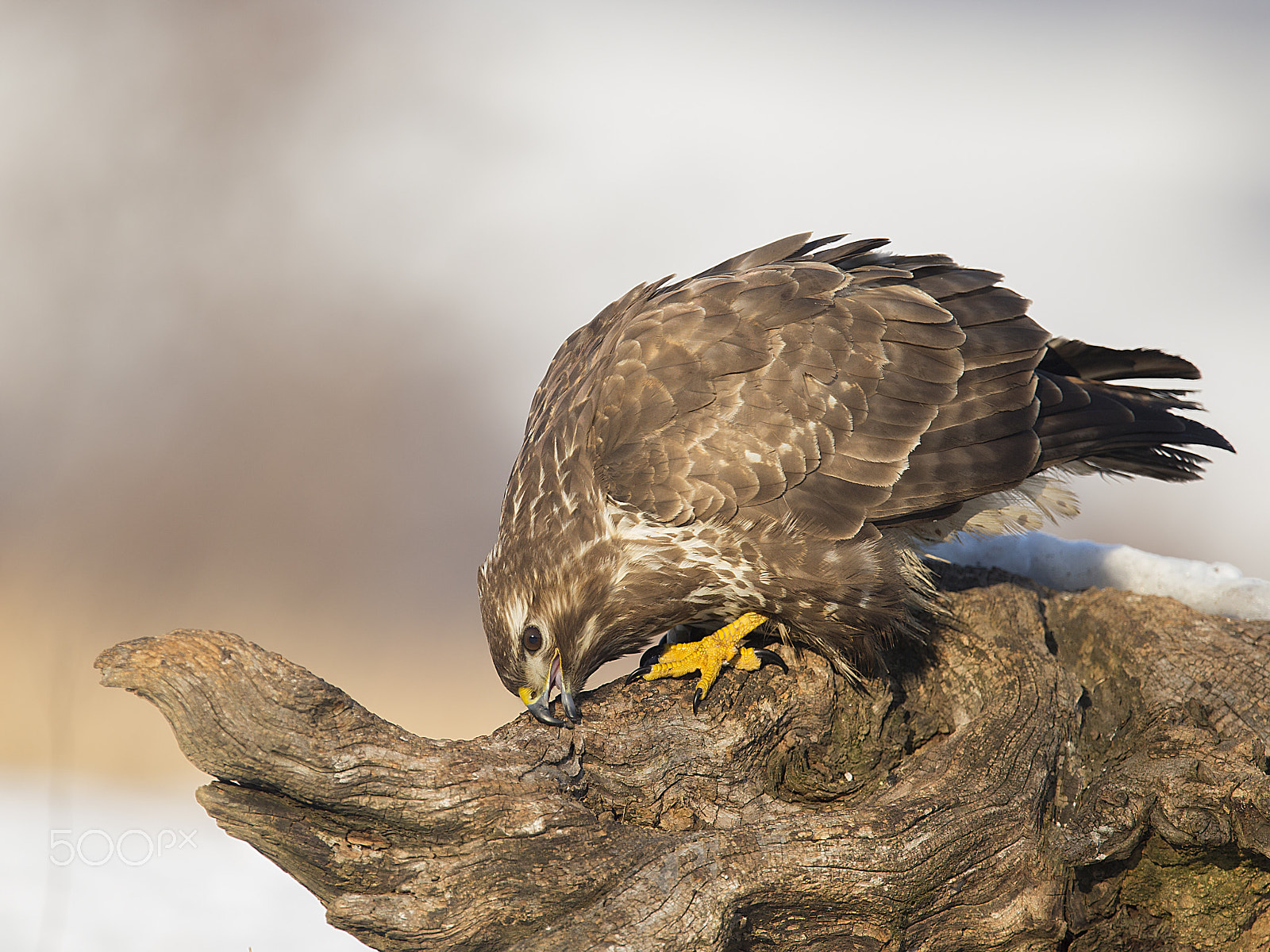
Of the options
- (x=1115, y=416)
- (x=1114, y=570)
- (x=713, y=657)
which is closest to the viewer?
(x=713, y=657)

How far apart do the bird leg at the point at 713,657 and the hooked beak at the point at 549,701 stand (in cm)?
29

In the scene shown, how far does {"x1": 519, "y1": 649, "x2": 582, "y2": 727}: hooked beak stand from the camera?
3.46 meters

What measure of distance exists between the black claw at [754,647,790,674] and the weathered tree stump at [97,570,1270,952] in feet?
0.31

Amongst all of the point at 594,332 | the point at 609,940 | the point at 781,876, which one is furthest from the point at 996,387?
the point at 609,940

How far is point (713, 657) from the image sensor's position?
3.91 metres

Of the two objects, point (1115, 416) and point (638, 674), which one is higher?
point (1115, 416)

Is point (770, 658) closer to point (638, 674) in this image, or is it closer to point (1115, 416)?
point (638, 674)

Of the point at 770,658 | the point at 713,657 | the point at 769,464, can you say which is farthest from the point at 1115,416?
the point at 713,657

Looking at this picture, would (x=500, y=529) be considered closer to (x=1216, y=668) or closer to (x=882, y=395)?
(x=882, y=395)

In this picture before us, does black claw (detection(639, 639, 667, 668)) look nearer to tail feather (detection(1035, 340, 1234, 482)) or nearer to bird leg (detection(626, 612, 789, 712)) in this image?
bird leg (detection(626, 612, 789, 712))

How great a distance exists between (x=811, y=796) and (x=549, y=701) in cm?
108

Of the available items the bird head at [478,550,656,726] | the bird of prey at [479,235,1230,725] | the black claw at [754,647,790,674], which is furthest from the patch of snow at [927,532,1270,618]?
the bird head at [478,550,656,726]

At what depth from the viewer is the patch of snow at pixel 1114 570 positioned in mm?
4715

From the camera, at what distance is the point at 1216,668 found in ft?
13.5
